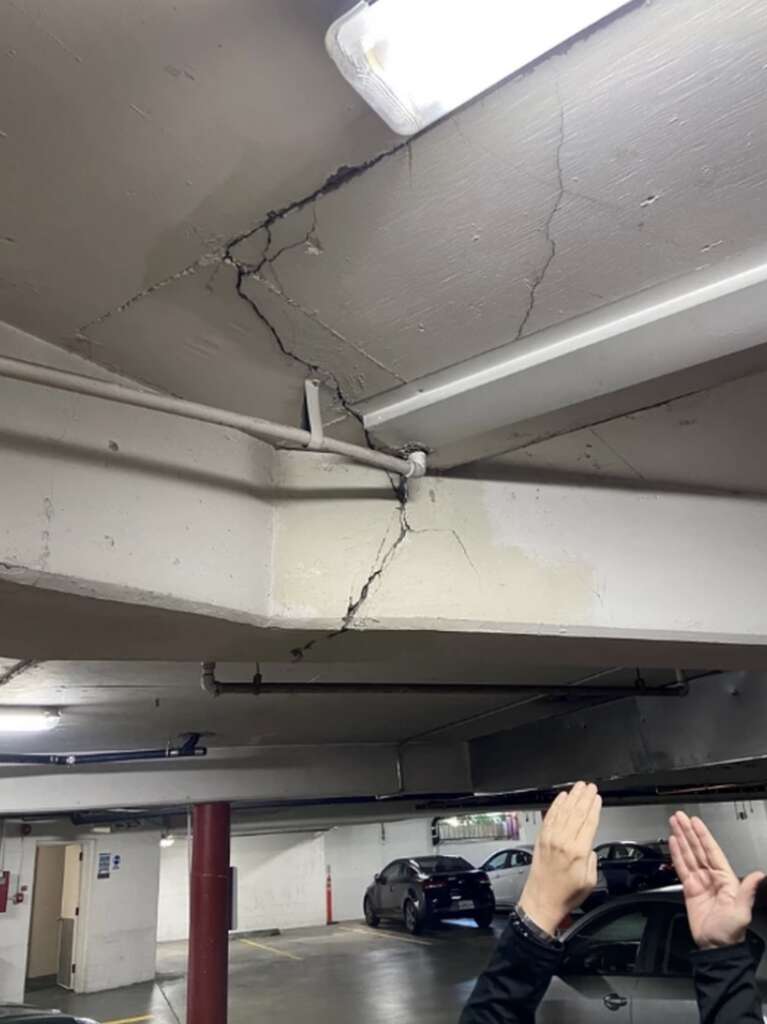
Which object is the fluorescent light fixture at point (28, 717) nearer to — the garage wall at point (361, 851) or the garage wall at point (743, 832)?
the garage wall at point (743, 832)

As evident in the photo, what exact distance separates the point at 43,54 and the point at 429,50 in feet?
1.55

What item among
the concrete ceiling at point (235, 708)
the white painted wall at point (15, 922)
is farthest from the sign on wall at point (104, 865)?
the concrete ceiling at point (235, 708)

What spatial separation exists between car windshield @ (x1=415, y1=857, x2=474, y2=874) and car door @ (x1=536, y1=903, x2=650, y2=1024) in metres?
9.40

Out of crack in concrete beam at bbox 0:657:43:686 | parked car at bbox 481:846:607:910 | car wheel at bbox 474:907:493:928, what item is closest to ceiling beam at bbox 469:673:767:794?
crack in concrete beam at bbox 0:657:43:686

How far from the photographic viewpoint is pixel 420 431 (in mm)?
1690

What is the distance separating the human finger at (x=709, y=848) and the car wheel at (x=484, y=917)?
13.6 m

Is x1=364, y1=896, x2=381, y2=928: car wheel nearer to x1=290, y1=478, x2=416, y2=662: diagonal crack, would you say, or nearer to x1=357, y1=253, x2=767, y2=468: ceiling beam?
x1=290, y1=478, x2=416, y2=662: diagonal crack

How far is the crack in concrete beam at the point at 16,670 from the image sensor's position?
336 cm

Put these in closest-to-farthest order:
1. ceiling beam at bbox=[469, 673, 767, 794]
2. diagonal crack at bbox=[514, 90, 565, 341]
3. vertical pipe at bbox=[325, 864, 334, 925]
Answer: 1. diagonal crack at bbox=[514, 90, 565, 341]
2. ceiling beam at bbox=[469, 673, 767, 794]
3. vertical pipe at bbox=[325, 864, 334, 925]

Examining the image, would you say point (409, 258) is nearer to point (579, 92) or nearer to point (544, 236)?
point (544, 236)

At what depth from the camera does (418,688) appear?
3.49m

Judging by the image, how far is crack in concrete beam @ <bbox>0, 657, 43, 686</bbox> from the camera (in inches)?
132

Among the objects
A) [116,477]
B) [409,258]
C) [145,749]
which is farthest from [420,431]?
[145,749]

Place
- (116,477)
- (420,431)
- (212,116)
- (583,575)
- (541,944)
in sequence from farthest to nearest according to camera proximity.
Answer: (583,575)
(420,431)
(116,477)
(541,944)
(212,116)
